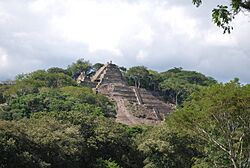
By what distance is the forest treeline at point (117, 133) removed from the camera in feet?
72.7

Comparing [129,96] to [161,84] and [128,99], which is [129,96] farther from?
[161,84]

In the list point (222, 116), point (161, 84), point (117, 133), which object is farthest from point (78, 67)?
point (222, 116)

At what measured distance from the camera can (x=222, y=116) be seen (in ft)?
72.5

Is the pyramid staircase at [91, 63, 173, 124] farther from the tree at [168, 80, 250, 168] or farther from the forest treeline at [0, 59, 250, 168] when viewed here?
the tree at [168, 80, 250, 168]

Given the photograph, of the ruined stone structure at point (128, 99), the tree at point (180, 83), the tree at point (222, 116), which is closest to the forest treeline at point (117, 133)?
the tree at point (222, 116)

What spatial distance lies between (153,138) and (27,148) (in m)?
11.9

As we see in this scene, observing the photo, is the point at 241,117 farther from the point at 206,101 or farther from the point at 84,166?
the point at 84,166

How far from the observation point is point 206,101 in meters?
22.3

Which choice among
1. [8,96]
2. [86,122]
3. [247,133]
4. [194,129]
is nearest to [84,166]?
[86,122]

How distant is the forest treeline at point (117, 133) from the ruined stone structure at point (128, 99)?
376 centimetres

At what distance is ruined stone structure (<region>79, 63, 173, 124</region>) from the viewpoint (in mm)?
62781

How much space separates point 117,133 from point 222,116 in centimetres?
1443

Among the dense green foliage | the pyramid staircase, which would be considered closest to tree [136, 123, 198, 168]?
the pyramid staircase

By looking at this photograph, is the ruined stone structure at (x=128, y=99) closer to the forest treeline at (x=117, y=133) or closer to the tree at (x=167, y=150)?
the forest treeline at (x=117, y=133)
